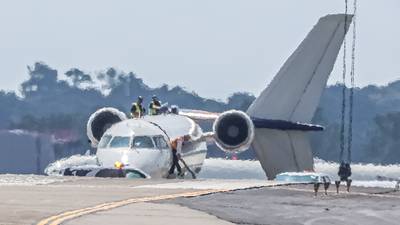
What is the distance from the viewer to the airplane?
59656mm

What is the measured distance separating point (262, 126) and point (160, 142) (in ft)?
68.4

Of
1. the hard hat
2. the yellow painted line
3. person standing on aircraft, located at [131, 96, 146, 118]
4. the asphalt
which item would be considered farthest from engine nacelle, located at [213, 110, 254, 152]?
the yellow painted line

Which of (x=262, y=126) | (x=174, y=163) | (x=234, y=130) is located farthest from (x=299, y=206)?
(x=262, y=126)

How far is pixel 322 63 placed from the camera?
8512 centimetres

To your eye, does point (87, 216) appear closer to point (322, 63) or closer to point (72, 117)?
point (322, 63)

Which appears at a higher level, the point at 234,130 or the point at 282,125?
the point at 282,125

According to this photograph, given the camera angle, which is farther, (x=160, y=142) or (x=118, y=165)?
(x=160, y=142)

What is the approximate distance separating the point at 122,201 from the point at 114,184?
29.6 ft

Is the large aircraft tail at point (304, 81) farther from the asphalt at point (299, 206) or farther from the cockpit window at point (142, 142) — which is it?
the asphalt at point (299, 206)

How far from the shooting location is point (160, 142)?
59.8m

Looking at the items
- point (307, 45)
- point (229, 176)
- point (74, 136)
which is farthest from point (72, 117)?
point (307, 45)

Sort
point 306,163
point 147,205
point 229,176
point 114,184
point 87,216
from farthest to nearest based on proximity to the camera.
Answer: point 229,176 < point 306,163 < point 114,184 < point 147,205 < point 87,216

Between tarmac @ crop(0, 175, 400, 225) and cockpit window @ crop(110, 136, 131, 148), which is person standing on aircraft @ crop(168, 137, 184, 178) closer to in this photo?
cockpit window @ crop(110, 136, 131, 148)

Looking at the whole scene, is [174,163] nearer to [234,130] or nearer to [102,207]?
[234,130]
